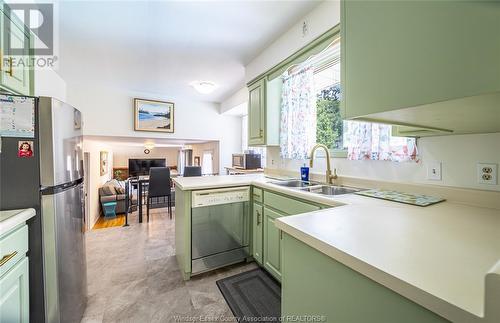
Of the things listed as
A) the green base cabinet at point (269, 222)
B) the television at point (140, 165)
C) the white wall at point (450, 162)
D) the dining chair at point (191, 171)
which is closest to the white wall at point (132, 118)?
the dining chair at point (191, 171)

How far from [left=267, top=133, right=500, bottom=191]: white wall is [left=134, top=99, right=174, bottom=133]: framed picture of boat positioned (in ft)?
11.8

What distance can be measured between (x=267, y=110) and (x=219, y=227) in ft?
4.76

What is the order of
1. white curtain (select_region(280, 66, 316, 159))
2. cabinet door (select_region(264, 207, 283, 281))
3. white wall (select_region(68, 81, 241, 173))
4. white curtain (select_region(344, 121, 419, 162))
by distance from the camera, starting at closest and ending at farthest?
white curtain (select_region(344, 121, 419, 162)), cabinet door (select_region(264, 207, 283, 281)), white curtain (select_region(280, 66, 316, 159)), white wall (select_region(68, 81, 241, 173))

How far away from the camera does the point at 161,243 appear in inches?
108

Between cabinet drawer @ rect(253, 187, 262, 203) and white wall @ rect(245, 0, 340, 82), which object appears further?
cabinet drawer @ rect(253, 187, 262, 203)

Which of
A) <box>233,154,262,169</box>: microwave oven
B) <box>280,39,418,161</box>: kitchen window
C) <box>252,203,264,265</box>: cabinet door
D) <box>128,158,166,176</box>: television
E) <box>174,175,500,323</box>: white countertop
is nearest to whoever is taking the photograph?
<box>174,175,500,323</box>: white countertop

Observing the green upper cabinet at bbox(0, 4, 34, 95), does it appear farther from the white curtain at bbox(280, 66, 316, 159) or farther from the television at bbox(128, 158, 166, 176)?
the television at bbox(128, 158, 166, 176)

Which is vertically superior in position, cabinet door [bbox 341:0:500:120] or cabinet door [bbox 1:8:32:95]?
A: cabinet door [bbox 1:8:32:95]

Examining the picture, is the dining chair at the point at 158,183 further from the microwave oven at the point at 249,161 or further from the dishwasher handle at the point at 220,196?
the dishwasher handle at the point at 220,196

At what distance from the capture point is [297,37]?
204 centimetres

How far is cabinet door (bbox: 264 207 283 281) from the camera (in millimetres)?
1688

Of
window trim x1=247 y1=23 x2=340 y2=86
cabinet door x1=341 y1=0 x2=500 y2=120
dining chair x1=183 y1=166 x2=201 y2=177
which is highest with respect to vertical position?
window trim x1=247 y1=23 x2=340 y2=86

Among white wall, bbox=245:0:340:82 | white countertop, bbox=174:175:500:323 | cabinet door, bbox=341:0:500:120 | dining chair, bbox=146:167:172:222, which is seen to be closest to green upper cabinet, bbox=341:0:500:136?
cabinet door, bbox=341:0:500:120

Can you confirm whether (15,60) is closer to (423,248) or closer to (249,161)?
(423,248)
